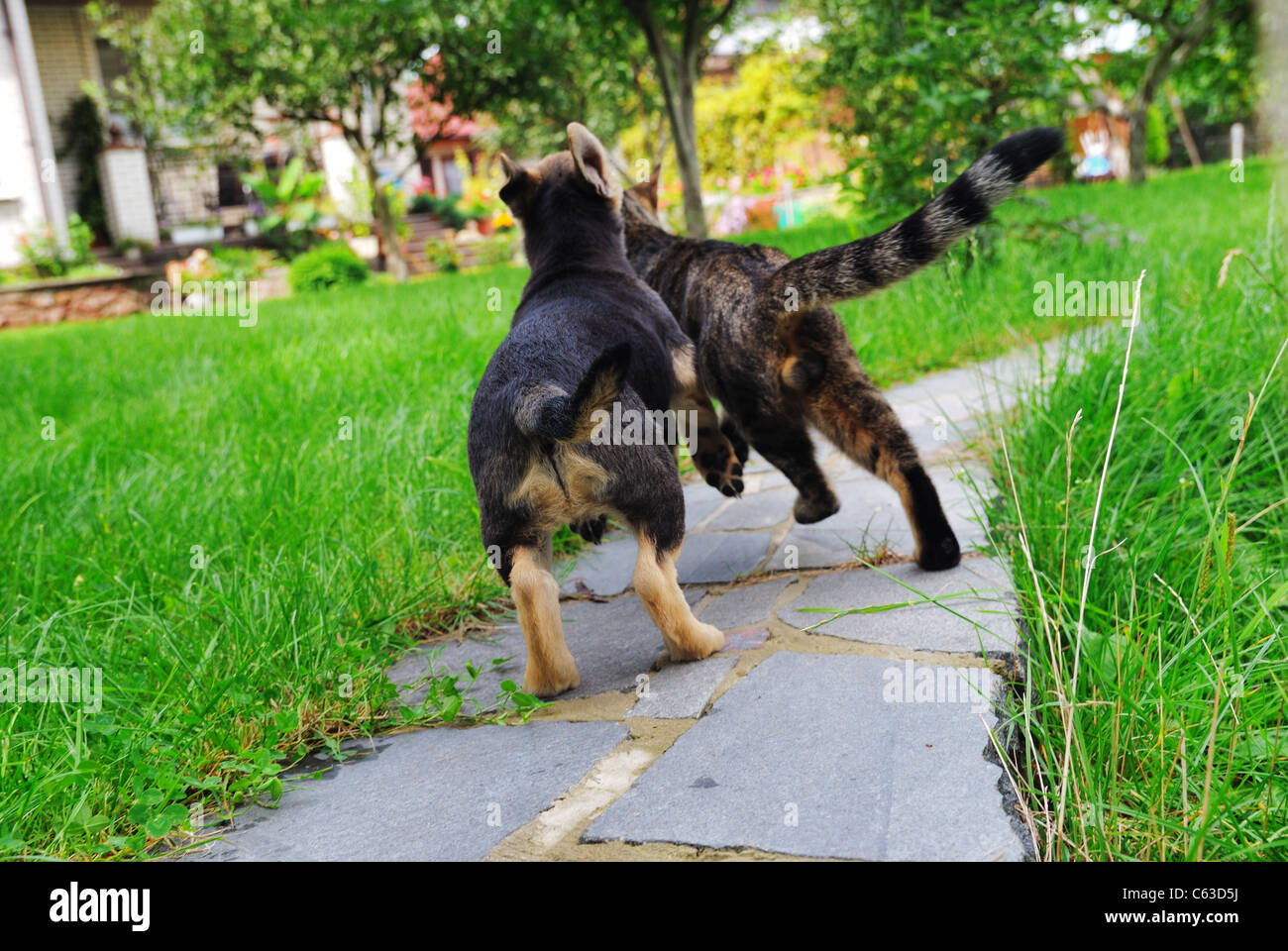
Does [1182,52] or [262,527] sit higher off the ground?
[1182,52]

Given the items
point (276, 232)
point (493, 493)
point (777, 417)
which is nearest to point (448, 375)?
point (777, 417)

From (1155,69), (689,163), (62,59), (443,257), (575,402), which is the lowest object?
(575,402)

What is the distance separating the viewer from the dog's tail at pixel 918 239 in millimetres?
2734

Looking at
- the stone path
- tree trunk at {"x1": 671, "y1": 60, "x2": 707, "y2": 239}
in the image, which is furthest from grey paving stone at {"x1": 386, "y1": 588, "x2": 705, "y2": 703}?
tree trunk at {"x1": 671, "y1": 60, "x2": 707, "y2": 239}

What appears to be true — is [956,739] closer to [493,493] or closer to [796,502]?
[493,493]

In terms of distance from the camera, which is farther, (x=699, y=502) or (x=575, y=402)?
(x=699, y=502)

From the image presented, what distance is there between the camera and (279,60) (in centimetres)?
1792

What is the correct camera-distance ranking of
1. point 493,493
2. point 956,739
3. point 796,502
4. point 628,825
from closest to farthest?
1. point 628,825
2. point 956,739
3. point 493,493
4. point 796,502

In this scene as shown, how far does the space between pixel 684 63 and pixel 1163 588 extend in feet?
28.5

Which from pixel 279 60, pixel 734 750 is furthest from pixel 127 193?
pixel 734 750

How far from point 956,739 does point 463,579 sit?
6.51 feet

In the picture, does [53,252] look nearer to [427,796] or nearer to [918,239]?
[918,239]

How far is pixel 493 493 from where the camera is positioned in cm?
268

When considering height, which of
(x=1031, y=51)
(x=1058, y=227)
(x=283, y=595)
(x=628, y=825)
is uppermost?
(x=1031, y=51)
